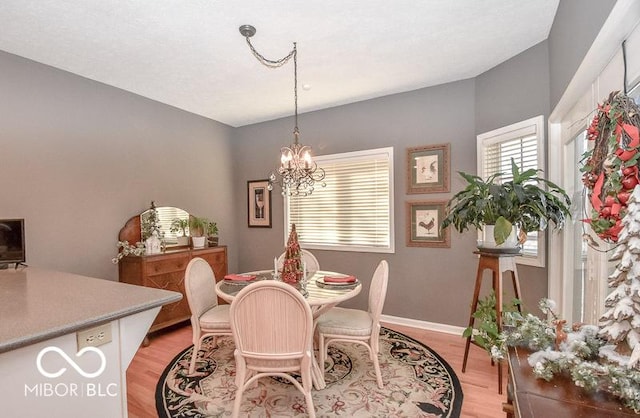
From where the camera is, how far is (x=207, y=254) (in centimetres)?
407

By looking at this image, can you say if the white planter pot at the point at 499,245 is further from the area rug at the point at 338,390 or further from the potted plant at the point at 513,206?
the area rug at the point at 338,390

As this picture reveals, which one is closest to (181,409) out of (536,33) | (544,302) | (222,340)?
(222,340)

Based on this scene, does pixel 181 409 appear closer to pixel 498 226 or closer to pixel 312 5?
pixel 498 226

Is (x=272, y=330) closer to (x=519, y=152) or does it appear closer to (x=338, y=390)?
(x=338, y=390)

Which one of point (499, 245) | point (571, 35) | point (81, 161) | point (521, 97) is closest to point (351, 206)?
point (499, 245)

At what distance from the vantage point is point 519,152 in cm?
289

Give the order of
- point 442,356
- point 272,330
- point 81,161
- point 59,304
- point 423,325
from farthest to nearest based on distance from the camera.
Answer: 1. point 423,325
2. point 81,161
3. point 442,356
4. point 272,330
5. point 59,304

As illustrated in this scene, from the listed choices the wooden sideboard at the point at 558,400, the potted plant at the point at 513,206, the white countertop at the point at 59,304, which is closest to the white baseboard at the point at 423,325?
the potted plant at the point at 513,206

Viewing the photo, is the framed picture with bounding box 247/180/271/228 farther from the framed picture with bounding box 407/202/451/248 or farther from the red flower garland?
the red flower garland

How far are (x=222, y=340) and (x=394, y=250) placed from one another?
88.7 inches

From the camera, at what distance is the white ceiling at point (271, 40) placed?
221 cm

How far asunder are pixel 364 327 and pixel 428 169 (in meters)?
2.06

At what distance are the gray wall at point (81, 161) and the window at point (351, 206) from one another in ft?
5.59

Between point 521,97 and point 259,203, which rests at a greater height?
point 521,97
